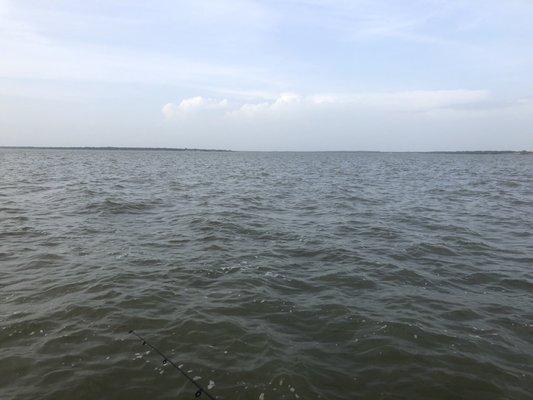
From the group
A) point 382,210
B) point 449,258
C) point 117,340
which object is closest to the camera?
point 117,340

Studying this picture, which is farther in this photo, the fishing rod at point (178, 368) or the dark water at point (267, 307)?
the dark water at point (267, 307)

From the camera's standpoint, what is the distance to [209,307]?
839 cm

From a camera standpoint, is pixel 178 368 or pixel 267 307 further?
pixel 267 307

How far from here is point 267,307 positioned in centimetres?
848

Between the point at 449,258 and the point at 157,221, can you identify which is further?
the point at 157,221

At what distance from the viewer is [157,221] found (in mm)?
16766

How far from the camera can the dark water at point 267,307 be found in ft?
19.6

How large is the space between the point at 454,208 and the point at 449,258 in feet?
34.0

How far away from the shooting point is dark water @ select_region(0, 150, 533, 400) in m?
5.96

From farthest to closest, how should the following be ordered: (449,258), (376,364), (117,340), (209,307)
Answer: (449,258) < (209,307) < (117,340) < (376,364)

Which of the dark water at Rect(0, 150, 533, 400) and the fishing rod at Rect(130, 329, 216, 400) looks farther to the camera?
the dark water at Rect(0, 150, 533, 400)

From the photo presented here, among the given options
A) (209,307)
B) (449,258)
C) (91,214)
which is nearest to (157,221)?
(91,214)

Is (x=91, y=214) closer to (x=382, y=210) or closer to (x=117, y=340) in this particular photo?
(x=117, y=340)

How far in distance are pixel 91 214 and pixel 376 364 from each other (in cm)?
1501
